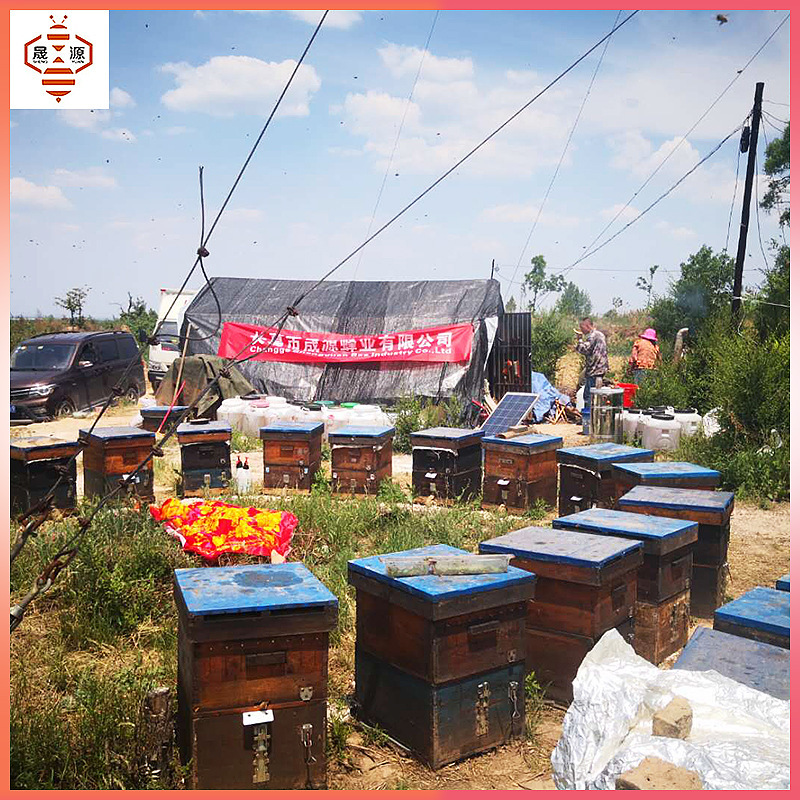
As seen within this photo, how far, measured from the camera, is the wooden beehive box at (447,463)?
8773 mm

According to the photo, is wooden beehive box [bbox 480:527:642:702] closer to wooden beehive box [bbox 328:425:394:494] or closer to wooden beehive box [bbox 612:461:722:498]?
wooden beehive box [bbox 612:461:722:498]

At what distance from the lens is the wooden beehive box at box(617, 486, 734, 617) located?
217 inches

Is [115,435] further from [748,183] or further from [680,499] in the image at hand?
[748,183]

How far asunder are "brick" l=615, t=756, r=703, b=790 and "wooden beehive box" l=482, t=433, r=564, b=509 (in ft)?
19.0

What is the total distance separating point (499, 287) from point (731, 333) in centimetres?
460

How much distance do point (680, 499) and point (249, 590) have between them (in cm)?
349

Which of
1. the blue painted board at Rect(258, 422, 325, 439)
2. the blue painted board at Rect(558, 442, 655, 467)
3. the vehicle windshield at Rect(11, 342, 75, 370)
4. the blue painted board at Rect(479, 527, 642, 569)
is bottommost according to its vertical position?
the blue painted board at Rect(479, 527, 642, 569)

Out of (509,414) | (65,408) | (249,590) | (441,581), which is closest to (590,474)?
(441,581)

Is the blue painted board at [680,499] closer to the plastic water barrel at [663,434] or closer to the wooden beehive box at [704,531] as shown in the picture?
the wooden beehive box at [704,531]

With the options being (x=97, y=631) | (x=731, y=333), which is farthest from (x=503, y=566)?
(x=731, y=333)

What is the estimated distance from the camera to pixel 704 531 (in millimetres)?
5609

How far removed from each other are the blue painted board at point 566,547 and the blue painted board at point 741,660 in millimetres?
719

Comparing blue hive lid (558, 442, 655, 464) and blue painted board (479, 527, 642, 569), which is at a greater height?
blue hive lid (558, 442, 655, 464)

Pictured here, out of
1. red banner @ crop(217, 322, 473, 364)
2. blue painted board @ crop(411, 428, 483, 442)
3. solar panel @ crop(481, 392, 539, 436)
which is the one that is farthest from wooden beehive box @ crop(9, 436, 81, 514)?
red banner @ crop(217, 322, 473, 364)
